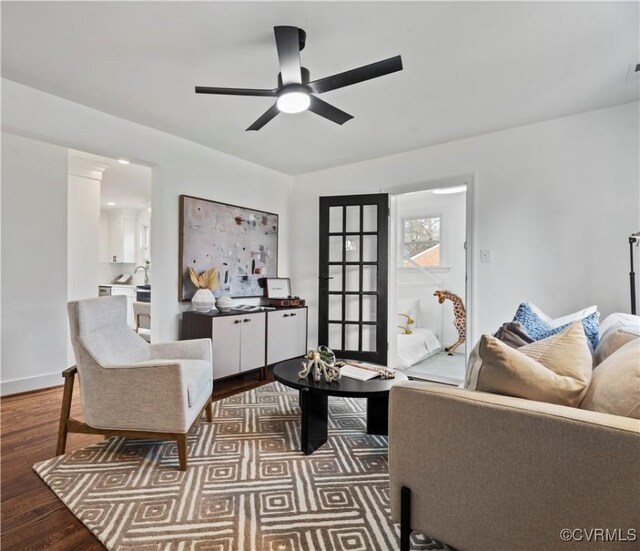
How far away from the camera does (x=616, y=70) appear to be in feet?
7.37

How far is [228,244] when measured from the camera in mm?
3881

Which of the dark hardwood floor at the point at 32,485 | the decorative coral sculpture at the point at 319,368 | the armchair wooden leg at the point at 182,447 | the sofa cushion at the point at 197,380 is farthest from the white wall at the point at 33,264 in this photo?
the decorative coral sculpture at the point at 319,368

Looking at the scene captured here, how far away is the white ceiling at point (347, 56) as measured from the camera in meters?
1.75

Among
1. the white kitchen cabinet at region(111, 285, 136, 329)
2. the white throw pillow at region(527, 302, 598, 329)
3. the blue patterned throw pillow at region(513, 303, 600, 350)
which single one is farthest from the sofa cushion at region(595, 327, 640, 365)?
the white kitchen cabinet at region(111, 285, 136, 329)

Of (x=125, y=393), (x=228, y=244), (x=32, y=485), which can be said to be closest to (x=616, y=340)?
(x=125, y=393)

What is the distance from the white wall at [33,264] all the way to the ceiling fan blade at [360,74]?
9.55ft

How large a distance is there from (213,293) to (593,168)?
3591mm

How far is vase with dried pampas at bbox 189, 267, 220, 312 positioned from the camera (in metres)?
3.40

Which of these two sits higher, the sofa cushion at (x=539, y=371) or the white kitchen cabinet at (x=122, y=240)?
the white kitchen cabinet at (x=122, y=240)

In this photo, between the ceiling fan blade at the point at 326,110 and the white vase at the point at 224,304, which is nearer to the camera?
the ceiling fan blade at the point at 326,110

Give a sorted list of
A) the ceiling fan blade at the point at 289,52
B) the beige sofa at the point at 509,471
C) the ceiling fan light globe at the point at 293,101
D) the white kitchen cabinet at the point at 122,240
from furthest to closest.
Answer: the white kitchen cabinet at the point at 122,240 < the ceiling fan light globe at the point at 293,101 < the ceiling fan blade at the point at 289,52 < the beige sofa at the point at 509,471

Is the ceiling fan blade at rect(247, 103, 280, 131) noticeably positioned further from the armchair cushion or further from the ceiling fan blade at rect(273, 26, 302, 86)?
the armchair cushion

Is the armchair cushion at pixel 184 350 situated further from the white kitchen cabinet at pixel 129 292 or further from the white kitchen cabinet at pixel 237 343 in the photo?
the white kitchen cabinet at pixel 129 292

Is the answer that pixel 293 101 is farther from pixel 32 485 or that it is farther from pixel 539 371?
pixel 32 485
